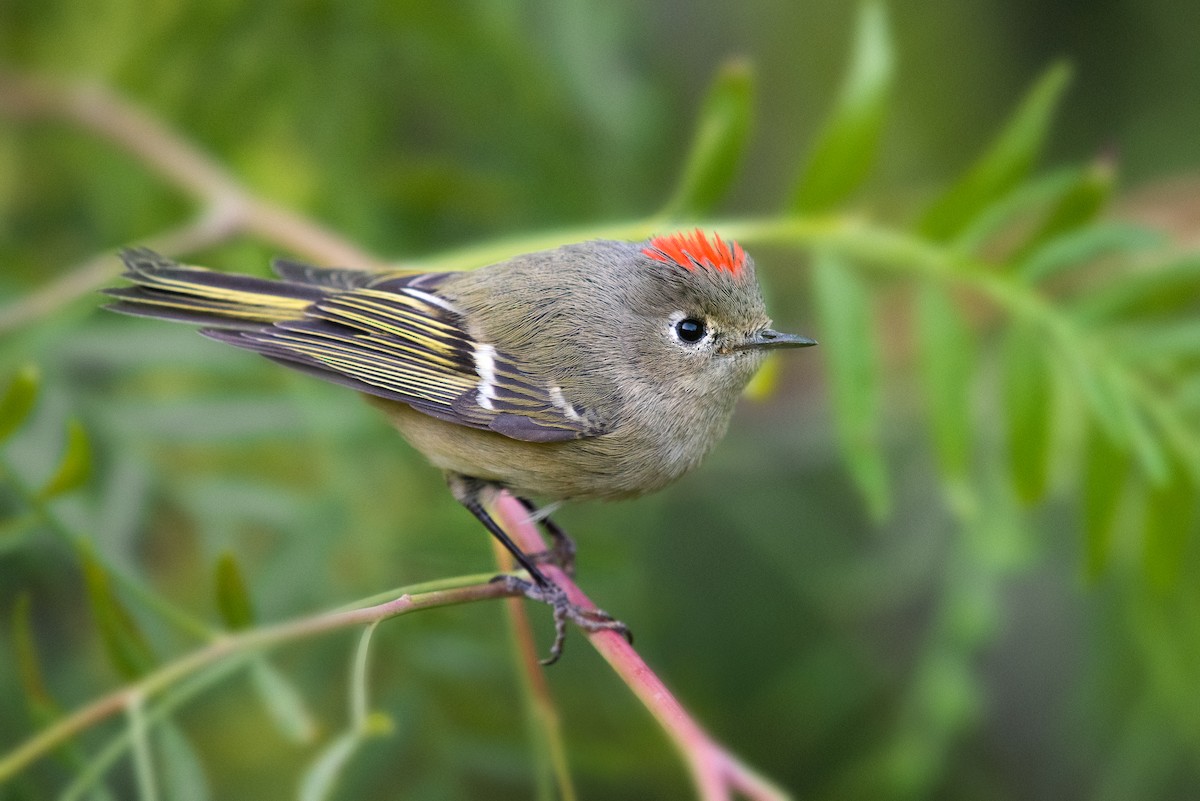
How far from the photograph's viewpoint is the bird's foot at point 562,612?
64.7 inches

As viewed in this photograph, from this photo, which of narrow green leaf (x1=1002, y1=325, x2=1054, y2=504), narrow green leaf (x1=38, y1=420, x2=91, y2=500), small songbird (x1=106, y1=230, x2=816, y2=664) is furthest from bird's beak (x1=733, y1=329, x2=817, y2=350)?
narrow green leaf (x1=38, y1=420, x2=91, y2=500)

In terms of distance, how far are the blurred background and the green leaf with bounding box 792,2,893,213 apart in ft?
1.47

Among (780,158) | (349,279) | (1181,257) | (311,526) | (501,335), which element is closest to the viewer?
(501,335)

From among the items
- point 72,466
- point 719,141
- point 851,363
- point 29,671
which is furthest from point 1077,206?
point 29,671

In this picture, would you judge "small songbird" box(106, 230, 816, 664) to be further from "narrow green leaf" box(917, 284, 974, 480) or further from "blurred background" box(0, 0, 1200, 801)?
"narrow green leaf" box(917, 284, 974, 480)

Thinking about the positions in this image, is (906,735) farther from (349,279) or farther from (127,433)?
(127,433)

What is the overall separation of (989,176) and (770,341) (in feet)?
2.79

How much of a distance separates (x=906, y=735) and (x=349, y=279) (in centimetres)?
159

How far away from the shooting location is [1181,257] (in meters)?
2.38

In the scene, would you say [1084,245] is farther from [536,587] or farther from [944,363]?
[536,587]

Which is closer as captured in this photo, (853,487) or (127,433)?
(127,433)

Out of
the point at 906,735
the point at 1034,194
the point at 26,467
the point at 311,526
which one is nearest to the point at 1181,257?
the point at 1034,194

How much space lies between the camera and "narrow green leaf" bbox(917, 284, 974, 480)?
2.32 m

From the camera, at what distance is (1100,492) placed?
2.21 metres
